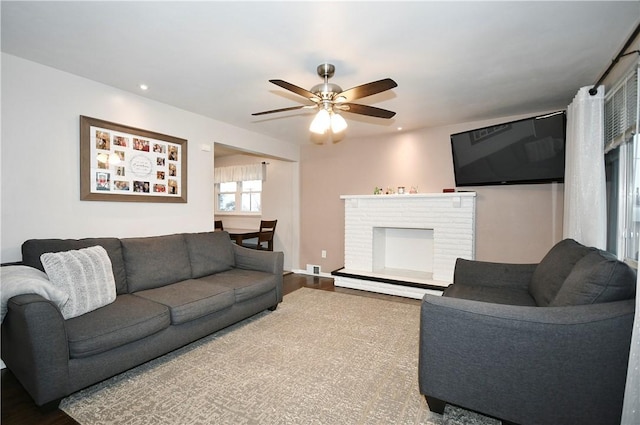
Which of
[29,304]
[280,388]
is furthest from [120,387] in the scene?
[280,388]

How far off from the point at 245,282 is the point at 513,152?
3.42 meters

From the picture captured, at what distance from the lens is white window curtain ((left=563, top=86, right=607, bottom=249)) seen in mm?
2283

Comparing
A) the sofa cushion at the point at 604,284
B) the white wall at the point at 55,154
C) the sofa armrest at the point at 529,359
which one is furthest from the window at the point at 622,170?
the white wall at the point at 55,154

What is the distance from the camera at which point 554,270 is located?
6.95 feet

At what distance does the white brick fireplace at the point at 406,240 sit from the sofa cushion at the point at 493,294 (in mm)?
1200

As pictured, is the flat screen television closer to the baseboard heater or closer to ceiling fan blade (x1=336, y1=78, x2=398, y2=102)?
the baseboard heater

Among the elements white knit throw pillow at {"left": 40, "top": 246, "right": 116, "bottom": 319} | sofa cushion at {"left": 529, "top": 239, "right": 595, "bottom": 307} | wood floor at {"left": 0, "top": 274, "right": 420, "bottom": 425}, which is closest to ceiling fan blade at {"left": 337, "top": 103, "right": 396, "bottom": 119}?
sofa cushion at {"left": 529, "top": 239, "right": 595, "bottom": 307}

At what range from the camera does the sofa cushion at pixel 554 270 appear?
1.96 m

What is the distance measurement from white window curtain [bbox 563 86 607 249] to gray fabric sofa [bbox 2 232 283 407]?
285 centimetres

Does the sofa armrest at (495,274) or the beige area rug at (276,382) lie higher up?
the sofa armrest at (495,274)

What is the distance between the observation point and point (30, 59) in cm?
232

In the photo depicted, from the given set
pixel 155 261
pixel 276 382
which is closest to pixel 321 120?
pixel 276 382

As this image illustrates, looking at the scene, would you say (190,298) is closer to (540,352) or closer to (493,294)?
(540,352)

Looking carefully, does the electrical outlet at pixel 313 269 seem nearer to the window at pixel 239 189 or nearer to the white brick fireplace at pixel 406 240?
the white brick fireplace at pixel 406 240
